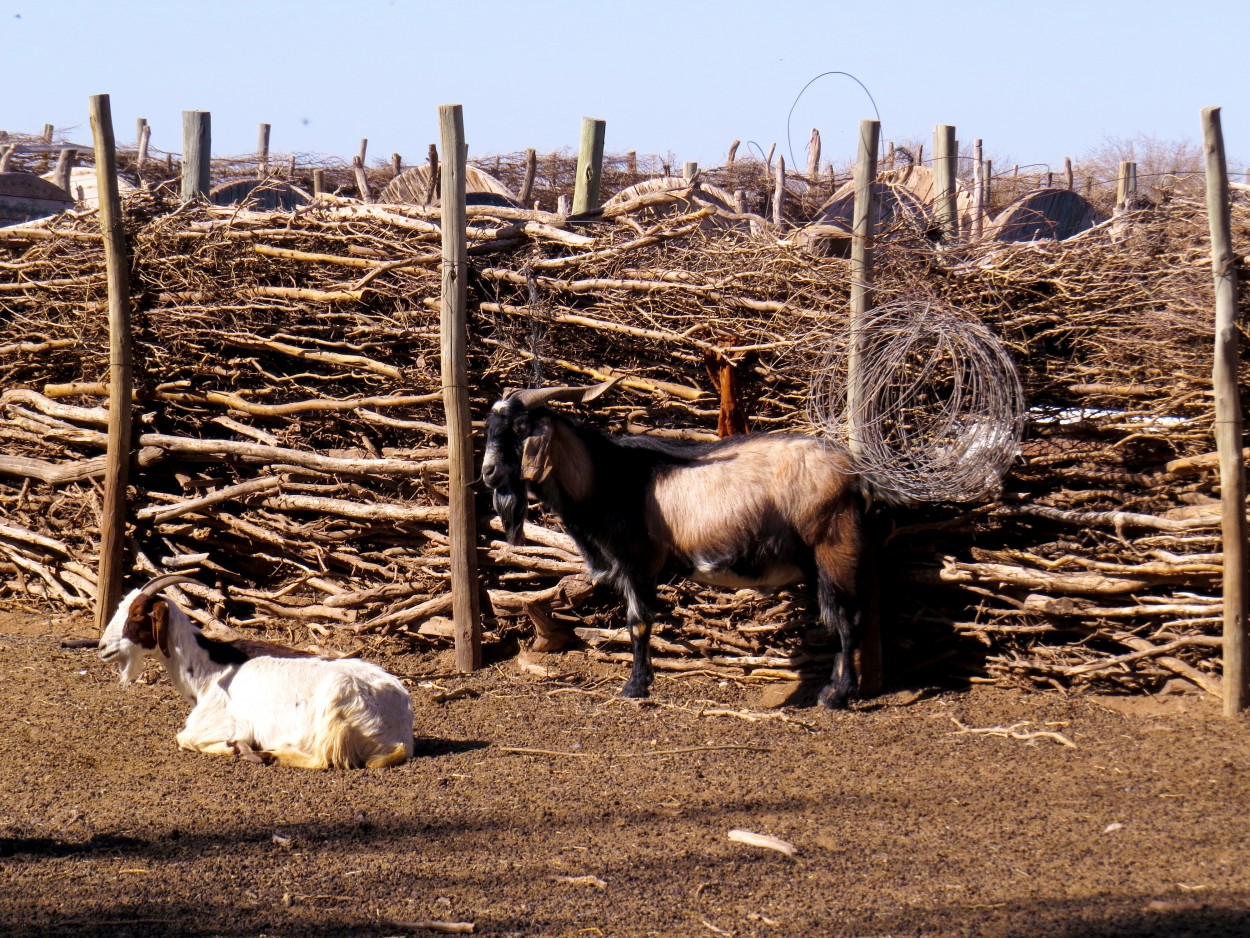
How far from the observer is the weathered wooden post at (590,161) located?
8.20 metres

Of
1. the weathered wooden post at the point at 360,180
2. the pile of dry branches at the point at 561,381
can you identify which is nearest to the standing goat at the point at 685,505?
the pile of dry branches at the point at 561,381

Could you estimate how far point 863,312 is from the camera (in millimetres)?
5664

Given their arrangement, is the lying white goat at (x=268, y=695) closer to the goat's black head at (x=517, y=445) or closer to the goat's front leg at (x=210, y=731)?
the goat's front leg at (x=210, y=731)

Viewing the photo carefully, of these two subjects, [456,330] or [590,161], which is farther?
[590,161]

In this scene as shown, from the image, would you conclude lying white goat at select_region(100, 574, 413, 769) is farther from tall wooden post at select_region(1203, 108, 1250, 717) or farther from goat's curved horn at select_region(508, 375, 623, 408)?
tall wooden post at select_region(1203, 108, 1250, 717)

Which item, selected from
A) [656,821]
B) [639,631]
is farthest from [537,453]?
[656,821]

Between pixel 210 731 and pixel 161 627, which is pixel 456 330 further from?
pixel 210 731

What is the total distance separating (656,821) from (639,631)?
5.79ft

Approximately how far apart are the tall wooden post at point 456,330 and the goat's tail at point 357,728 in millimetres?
1558

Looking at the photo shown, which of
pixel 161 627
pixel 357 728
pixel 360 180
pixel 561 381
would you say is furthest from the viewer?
pixel 360 180

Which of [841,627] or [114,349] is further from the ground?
[114,349]

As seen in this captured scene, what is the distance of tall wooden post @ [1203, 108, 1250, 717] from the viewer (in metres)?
5.01

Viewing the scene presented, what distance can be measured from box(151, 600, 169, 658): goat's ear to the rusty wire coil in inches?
111

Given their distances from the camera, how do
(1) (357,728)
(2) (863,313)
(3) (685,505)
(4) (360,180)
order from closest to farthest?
(1) (357,728) → (2) (863,313) → (3) (685,505) → (4) (360,180)
